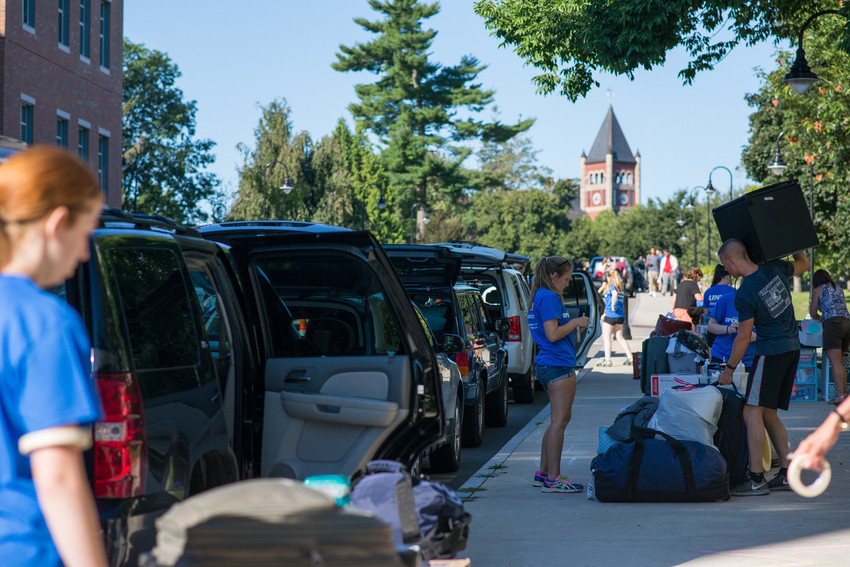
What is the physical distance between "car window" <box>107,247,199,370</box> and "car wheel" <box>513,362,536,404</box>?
10389 mm

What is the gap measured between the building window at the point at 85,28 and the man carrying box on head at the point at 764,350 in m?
27.2

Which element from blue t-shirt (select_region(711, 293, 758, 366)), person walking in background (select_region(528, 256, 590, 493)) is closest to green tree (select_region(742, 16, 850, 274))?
blue t-shirt (select_region(711, 293, 758, 366))

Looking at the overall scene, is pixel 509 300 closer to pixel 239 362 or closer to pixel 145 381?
pixel 239 362

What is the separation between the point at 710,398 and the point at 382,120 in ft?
197

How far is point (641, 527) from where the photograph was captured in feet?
21.7

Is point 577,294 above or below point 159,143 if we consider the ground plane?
below

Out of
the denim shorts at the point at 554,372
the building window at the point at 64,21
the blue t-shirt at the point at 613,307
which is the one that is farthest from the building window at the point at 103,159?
the denim shorts at the point at 554,372

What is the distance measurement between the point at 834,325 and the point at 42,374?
12.2 metres

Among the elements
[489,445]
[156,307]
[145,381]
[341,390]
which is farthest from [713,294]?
[145,381]

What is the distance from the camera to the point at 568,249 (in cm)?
10300

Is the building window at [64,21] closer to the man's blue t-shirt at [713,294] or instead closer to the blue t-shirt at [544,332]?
the man's blue t-shirt at [713,294]

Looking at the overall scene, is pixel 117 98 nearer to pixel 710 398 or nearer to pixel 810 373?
pixel 810 373

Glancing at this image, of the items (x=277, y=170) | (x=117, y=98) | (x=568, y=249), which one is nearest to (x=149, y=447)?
(x=117, y=98)

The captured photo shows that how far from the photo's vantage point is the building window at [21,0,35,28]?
26.9 metres
